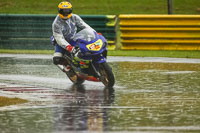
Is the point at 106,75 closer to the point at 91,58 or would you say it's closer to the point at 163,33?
the point at 91,58

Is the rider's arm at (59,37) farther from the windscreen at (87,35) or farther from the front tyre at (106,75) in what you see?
the front tyre at (106,75)

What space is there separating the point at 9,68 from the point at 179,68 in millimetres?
4436

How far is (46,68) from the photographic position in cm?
1972

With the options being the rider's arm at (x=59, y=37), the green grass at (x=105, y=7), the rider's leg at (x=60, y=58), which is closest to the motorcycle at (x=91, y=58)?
the rider's arm at (x=59, y=37)

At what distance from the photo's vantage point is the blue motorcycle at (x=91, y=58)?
1477 cm

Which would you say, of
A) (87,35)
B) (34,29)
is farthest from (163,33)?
(87,35)

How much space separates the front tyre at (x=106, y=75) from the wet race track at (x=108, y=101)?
142 mm

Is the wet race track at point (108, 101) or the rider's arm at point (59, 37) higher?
the rider's arm at point (59, 37)

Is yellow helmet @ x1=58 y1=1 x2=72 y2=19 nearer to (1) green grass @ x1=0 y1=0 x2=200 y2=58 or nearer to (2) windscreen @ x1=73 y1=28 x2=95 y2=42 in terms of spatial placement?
(2) windscreen @ x1=73 y1=28 x2=95 y2=42

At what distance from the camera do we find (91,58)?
15.0 meters

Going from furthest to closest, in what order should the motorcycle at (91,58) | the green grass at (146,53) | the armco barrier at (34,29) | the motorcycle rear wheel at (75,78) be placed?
the armco barrier at (34,29), the green grass at (146,53), the motorcycle rear wheel at (75,78), the motorcycle at (91,58)

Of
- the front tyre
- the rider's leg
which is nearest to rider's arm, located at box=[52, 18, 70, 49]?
the rider's leg

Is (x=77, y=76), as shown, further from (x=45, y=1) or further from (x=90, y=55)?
(x=45, y=1)

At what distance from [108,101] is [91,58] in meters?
2.69
